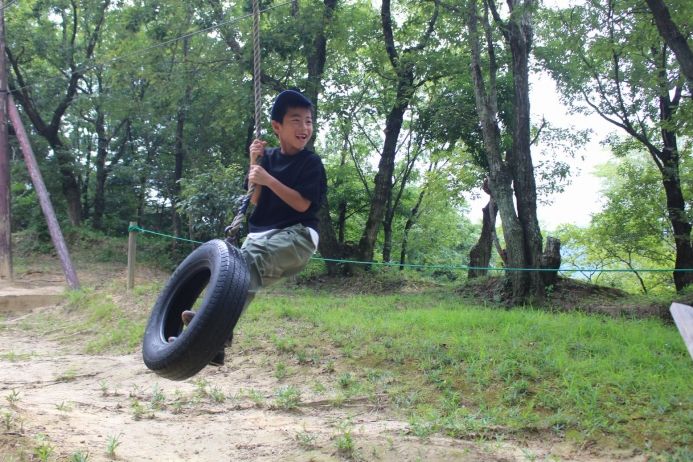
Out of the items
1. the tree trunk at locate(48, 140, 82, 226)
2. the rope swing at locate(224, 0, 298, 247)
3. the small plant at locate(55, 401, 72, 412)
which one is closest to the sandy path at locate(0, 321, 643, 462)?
the small plant at locate(55, 401, 72, 412)

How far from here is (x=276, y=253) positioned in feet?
9.77

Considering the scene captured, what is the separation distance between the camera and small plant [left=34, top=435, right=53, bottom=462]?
10.1 ft

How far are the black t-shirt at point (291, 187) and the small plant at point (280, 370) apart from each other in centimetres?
209

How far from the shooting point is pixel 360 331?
→ 568 centimetres

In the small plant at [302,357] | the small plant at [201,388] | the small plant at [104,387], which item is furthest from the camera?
the small plant at [302,357]

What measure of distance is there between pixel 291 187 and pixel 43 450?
82.7 inches

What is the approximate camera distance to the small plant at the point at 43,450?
121 inches

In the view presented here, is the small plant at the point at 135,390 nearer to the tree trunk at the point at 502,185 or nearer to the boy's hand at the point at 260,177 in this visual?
the boy's hand at the point at 260,177

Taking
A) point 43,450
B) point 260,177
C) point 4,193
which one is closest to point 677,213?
point 260,177

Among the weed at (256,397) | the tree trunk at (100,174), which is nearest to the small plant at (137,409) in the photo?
the weed at (256,397)

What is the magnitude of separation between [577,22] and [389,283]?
589 cm

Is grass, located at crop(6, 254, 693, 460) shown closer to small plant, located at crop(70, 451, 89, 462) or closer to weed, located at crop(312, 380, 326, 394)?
weed, located at crop(312, 380, 326, 394)

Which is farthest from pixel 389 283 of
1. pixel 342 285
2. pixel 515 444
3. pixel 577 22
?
pixel 515 444

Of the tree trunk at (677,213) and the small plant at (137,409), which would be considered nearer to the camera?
the small plant at (137,409)
